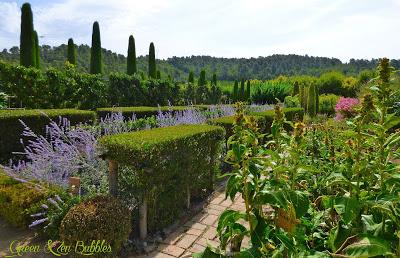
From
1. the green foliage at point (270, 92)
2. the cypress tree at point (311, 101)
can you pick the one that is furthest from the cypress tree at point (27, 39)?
the green foliage at point (270, 92)

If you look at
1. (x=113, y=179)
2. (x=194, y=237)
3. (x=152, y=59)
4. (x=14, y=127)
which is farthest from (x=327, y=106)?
(x=113, y=179)

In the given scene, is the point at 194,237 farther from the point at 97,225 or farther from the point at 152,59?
the point at 152,59

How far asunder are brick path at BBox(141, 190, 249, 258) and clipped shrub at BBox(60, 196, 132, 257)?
1.35 feet

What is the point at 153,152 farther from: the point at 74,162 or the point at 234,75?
the point at 234,75

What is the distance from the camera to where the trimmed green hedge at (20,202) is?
11.1 ft

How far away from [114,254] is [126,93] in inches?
493

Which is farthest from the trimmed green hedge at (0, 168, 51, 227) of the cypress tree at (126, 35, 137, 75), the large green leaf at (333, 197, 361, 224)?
the cypress tree at (126, 35, 137, 75)

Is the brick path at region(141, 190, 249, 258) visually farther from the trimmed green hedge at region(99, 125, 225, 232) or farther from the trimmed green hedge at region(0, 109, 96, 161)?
the trimmed green hedge at region(0, 109, 96, 161)

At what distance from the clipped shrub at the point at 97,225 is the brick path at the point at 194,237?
411mm

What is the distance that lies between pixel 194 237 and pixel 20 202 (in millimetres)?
1831

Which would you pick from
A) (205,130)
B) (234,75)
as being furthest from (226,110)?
(234,75)

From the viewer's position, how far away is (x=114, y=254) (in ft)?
9.27

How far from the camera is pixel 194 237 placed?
11.2 ft

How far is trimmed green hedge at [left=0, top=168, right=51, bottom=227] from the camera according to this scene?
3.39 meters
